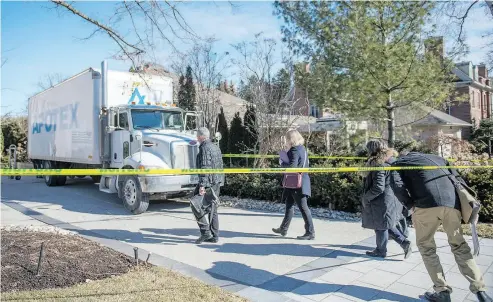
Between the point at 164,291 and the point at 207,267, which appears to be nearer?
the point at 164,291

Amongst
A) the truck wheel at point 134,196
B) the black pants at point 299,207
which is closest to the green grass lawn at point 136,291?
the black pants at point 299,207

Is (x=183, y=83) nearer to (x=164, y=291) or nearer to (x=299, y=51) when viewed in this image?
(x=299, y=51)

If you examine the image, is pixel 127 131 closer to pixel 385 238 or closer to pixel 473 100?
pixel 385 238

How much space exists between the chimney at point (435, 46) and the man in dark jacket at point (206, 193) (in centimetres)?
715

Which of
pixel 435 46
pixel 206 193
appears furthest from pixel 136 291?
pixel 435 46

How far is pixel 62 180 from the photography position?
47.6 feet

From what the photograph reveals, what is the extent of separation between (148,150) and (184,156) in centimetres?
91

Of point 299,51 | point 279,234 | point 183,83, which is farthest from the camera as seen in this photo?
point 183,83

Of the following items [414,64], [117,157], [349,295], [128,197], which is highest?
[414,64]

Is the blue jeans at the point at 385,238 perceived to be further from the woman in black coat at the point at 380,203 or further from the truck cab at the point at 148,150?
the truck cab at the point at 148,150

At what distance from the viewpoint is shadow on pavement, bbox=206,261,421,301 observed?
397 cm

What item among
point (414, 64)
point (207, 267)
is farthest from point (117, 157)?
point (414, 64)

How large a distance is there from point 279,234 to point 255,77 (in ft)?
32.4

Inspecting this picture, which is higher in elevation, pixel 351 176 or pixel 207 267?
pixel 351 176
